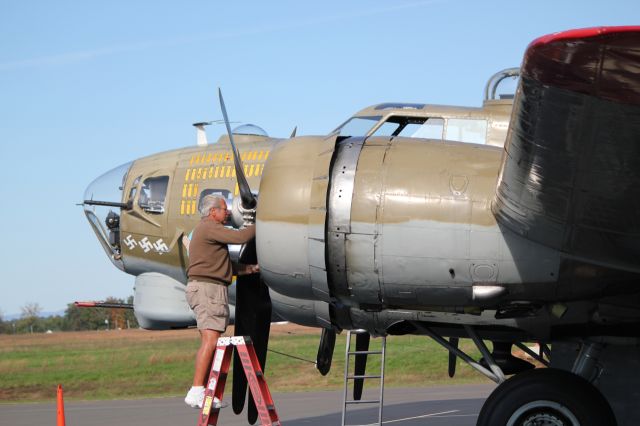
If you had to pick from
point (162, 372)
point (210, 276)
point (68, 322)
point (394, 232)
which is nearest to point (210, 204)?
point (210, 276)

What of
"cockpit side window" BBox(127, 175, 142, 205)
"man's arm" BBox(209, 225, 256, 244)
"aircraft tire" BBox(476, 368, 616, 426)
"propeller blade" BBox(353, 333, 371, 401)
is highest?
"man's arm" BBox(209, 225, 256, 244)

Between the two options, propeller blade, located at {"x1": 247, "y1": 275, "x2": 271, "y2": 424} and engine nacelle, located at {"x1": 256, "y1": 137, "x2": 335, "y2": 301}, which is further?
propeller blade, located at {"x1": 247, "y1": 275, "x2": 271, "y2": 424}

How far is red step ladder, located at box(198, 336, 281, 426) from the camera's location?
8.31 metres

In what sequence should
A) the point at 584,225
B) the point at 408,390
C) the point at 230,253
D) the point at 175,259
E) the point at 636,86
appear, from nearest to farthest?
the point at 636,86 → the point at 584,225 → the point at 230,253 → the point at 175,259 → the point at 408,390

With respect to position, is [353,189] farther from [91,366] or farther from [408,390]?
[91,366]

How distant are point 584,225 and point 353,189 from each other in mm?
1837

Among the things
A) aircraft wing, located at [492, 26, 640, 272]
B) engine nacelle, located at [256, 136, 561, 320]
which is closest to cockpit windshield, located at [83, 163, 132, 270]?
engine nacelle, located at [256, 136, 561, 320]

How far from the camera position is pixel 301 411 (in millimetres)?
14875

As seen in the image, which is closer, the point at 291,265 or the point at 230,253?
the point at 291,265

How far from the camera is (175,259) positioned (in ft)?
39.9

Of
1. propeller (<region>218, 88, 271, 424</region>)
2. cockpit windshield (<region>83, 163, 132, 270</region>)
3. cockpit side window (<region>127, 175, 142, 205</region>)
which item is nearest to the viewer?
propeller (<region>218, 88, 271, 424</region>)

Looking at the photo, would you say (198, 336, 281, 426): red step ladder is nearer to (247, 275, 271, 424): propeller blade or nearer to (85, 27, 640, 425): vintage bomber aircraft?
(85, 27, 640, 425): vintage bomber aircraft

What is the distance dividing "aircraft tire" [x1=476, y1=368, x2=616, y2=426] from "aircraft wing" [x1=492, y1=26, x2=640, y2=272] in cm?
109

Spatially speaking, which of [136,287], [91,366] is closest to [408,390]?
[136,287]
